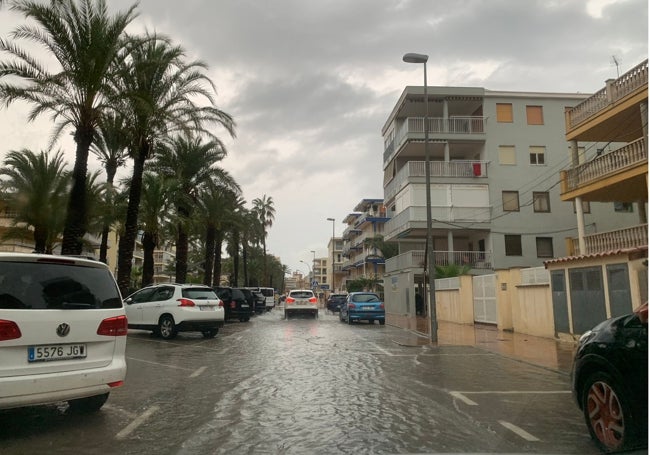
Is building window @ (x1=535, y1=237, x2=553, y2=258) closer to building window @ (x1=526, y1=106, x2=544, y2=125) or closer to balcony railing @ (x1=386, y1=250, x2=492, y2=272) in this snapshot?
balcony railing @ (x1=386, y1=250, x2=492, y2=272)

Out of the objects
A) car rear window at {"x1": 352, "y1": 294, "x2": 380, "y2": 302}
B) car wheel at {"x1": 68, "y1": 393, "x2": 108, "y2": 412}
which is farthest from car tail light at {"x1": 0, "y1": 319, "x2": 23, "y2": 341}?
car rear window at {"x1": 352, "y1": 294, "x2": 380, "y2": 302}

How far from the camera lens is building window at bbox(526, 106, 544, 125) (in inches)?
1433

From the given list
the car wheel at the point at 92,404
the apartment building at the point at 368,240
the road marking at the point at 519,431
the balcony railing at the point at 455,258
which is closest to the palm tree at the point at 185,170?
the balcony railing at the point at 455,258

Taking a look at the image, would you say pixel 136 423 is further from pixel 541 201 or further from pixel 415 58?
pixel 541 201

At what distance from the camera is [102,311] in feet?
18.8

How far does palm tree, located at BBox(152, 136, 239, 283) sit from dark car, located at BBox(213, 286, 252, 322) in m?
4.51

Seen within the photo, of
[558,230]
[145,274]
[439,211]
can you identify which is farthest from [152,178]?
[558,230]

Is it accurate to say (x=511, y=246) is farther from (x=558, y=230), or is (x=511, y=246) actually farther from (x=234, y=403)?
(x=234, y=403)

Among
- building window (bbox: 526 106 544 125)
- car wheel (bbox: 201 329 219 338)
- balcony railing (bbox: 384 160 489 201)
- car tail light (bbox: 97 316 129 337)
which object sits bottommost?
car wheel (bbox: 201 329 219 338)

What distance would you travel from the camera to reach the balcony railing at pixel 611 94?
18.4 m

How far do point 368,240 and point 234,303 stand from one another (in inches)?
1657

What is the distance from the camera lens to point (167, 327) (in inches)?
599

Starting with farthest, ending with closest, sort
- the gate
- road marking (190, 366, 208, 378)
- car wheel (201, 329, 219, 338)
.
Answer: the gate, car wheel (201, 329, 219, 338), road marking (190, 366, 208, 378)

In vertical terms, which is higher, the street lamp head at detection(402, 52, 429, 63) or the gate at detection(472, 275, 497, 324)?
the street lamp head at detection(402, 52, 429, 63)
